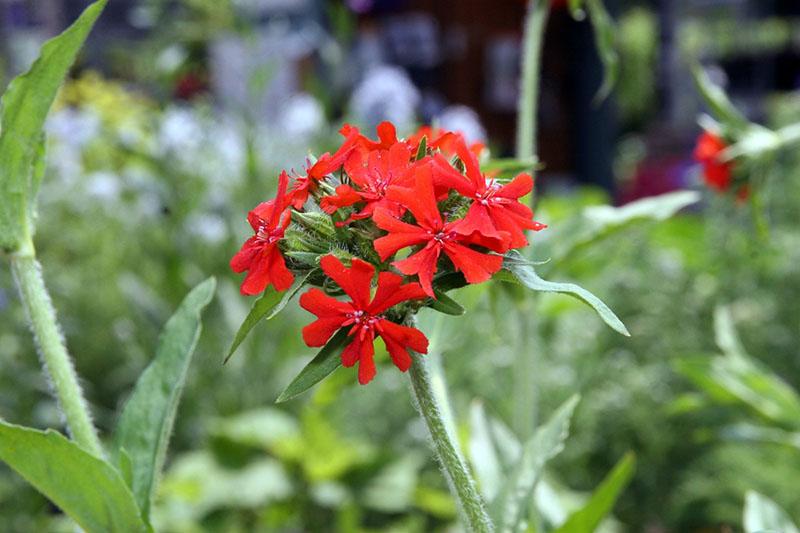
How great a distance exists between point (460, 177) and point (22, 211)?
0.32 m

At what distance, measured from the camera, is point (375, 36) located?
13.1 ft

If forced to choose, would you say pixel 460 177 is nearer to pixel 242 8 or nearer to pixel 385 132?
pixel 385 132

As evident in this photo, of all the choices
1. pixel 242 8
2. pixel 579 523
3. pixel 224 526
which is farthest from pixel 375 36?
pixel 579 523

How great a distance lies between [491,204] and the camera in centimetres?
50

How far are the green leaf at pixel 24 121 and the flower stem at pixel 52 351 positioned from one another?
0.02 m

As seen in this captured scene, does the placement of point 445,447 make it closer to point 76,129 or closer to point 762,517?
point 762,517

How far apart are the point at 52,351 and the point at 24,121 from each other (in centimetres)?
15

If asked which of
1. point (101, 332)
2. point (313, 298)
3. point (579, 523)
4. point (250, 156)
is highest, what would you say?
point (313, 298)

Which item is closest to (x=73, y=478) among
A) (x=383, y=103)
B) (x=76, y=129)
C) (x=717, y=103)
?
(x=717, y=103)

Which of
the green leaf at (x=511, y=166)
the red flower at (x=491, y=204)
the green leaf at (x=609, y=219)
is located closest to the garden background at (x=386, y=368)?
the green leaf at (x=609, y=219)

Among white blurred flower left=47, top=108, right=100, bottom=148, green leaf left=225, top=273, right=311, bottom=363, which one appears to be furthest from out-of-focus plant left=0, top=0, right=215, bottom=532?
white blurred flower left=47, top=108, right=100, bottom=148

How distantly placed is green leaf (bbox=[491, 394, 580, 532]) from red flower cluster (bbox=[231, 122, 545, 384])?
24 centimetres

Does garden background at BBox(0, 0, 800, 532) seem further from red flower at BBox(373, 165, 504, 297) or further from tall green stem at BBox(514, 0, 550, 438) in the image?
red flower at BBox(373, 165, 504, 297)

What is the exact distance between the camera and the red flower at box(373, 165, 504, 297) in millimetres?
472
